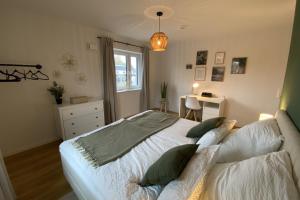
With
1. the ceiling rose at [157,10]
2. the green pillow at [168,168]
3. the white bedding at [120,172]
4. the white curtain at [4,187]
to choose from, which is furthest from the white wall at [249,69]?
the white curtain at [4,187]

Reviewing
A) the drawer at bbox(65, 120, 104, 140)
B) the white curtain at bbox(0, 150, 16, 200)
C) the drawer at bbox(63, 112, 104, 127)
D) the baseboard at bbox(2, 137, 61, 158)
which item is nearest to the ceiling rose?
the drawer at bbox(63, 112, 104, 127)

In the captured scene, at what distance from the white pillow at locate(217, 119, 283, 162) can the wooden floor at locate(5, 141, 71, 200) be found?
1.83 meters

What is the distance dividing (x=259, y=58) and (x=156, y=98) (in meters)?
3.11

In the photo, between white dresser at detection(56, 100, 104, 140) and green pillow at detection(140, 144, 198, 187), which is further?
white dresser at detection(56, 100, 104, 140)

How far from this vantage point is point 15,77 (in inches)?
83.4

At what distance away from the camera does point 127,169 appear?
46.3 inches

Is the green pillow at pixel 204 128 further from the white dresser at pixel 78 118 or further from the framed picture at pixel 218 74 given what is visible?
the framed picture at pixel 218 74

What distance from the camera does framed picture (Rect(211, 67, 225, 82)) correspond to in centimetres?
354

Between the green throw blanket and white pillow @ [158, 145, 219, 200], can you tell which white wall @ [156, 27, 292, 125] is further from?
white pillow @ [158, 145, 219, 200]

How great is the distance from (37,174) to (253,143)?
103 inches

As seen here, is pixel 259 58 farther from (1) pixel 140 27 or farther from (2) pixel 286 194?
(2) pixel 286 194

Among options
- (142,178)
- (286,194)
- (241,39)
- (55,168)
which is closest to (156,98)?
(241,39)

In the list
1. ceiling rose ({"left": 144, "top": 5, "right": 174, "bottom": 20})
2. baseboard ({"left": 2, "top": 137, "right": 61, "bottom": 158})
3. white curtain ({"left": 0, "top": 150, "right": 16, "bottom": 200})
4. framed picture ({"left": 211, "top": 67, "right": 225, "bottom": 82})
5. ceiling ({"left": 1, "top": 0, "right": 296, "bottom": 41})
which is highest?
ceiling ({"left": 1, "top": 0, "right": 296, "bottom": 41})

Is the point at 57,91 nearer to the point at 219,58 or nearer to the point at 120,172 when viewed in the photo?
the point at 120,172
